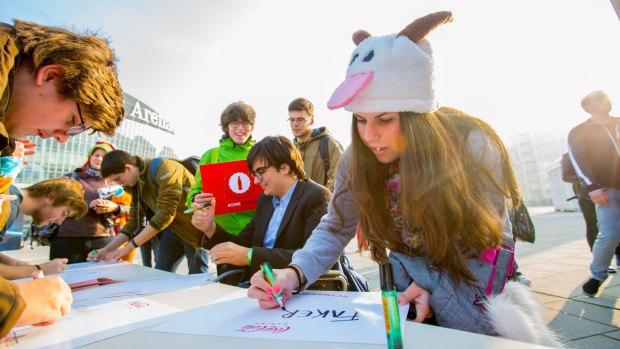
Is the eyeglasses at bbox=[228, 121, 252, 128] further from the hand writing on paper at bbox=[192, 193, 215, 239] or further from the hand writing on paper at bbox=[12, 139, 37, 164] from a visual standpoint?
the hand writing on paper at bbox=[12, 139, 37, 164]

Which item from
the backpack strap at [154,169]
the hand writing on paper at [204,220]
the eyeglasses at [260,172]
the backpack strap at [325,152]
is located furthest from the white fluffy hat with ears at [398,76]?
the backpack strap at [154,169]

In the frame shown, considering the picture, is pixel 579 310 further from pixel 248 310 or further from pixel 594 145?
pixel 248 310

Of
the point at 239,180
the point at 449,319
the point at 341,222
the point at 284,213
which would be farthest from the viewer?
the point at 239,180

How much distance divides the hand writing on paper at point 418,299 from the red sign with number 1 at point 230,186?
1.49 meters

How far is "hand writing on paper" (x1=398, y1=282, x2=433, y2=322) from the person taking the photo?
878 mm

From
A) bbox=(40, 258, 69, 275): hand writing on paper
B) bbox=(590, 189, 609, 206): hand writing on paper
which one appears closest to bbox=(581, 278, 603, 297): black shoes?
bbox=(590, 189, 609, 206): hand writing on paper

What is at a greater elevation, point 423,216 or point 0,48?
point 0,48

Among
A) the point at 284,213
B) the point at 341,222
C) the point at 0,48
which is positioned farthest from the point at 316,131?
the point at 0,48

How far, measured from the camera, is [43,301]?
0.82 metres

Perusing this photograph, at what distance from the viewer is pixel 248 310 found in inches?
38.8

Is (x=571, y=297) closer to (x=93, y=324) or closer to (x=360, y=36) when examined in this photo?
(x=360, y=36)

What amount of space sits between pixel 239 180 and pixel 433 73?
1548 mm

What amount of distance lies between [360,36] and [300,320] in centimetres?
91

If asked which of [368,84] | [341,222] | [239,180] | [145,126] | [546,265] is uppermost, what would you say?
[145,126]
